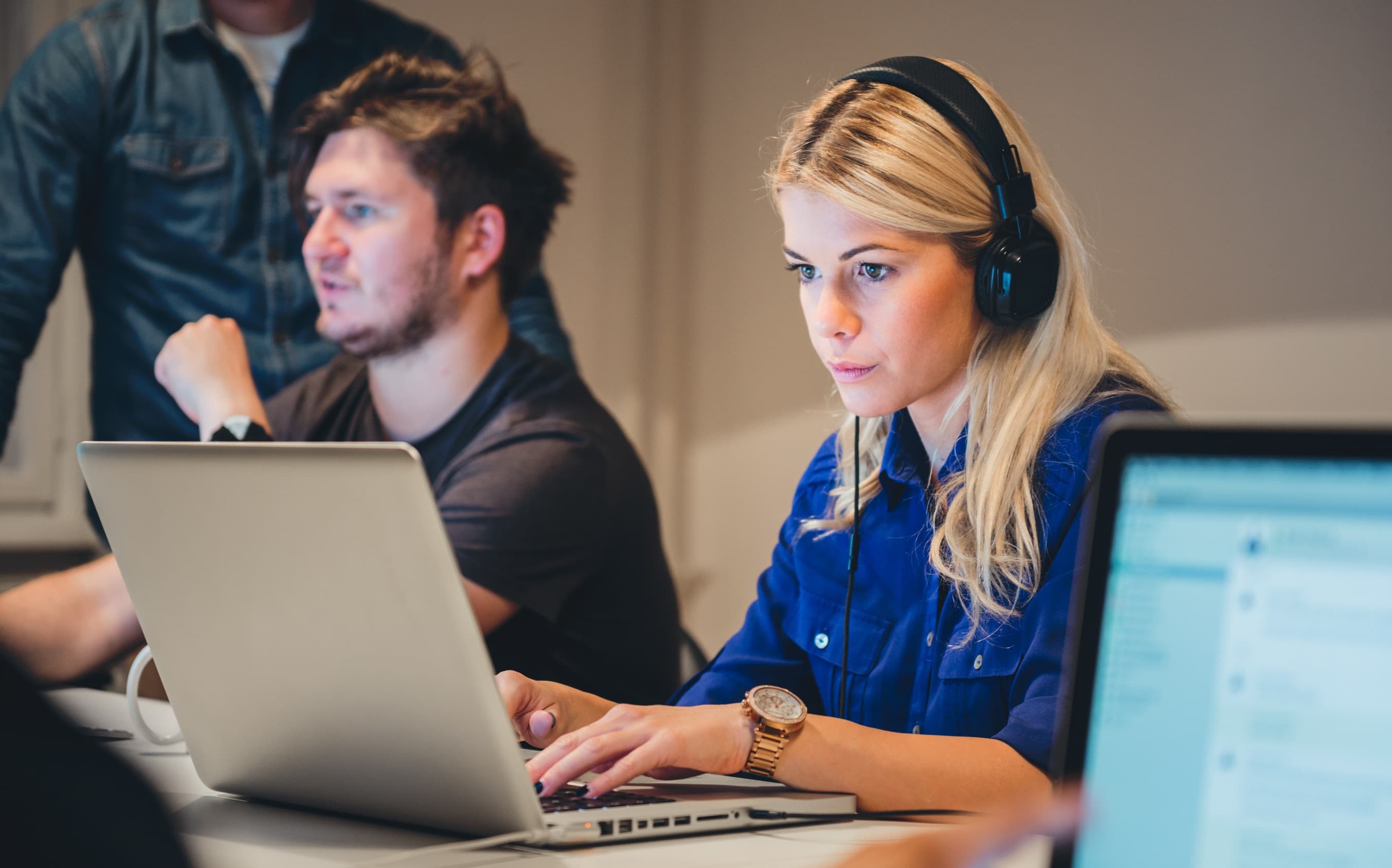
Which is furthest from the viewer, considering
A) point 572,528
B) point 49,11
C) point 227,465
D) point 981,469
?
point 49,11

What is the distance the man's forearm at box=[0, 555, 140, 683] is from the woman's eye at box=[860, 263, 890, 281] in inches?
39.1

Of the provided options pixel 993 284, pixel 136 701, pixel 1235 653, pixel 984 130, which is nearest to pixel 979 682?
pixel 993 284

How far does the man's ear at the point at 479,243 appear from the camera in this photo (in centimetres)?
196

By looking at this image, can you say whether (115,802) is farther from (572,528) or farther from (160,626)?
(572,528)

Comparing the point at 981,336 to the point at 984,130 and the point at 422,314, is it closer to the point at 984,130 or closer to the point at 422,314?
the point at 984,130

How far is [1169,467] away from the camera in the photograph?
0.44m

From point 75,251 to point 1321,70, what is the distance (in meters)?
1.88

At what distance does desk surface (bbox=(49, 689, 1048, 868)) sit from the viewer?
0.69 m

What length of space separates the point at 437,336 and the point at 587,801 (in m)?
1.27

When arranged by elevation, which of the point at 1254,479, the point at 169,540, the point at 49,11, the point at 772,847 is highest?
the point at 49,11

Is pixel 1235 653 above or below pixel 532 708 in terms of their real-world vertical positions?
above

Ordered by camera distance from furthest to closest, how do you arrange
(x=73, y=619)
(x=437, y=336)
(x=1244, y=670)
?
1. (x=437, y=336)
2. (x=73, y=619)
3. (x=1244, y=670)

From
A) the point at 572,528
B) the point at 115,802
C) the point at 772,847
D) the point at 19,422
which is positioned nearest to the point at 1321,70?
the point at 572,528

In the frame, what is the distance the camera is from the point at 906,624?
1.10 metres
